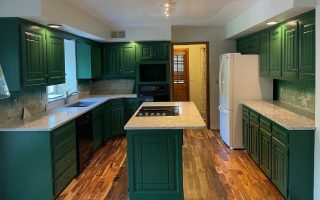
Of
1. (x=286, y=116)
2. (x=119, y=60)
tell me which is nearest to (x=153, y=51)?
(x=119, y=60)

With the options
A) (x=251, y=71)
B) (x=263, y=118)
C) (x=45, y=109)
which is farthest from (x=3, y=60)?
(x=251, y=71)

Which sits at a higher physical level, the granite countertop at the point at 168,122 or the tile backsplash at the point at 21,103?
the tile backsplash at the point at 21,103

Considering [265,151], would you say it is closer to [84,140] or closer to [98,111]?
[84,140]

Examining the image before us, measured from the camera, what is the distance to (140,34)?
7.59 m

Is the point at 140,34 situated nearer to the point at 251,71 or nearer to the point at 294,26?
the point at 251,71

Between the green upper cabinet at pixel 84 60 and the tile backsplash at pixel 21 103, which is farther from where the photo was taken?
the green upper cabinet at pixel 84 60

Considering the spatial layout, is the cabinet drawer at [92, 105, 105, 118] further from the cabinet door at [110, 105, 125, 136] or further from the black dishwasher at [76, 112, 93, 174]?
the cabinet door at [110, 105, 125, 136]

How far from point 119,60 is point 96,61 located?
574 mm

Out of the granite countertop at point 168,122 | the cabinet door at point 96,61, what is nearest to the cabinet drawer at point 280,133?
the granite countertop at point 168,122

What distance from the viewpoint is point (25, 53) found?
157 inches

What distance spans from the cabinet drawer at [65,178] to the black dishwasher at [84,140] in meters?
0.21

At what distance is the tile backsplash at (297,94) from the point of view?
4.65m

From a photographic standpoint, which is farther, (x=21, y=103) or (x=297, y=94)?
(x=297, y=94)

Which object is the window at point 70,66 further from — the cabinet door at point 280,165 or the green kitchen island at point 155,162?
the cabinet door at point 280,165
